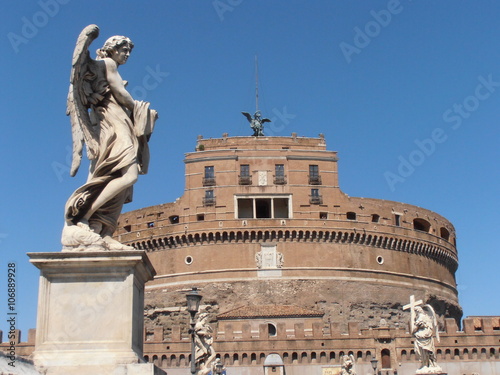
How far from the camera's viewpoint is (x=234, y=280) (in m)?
51.5

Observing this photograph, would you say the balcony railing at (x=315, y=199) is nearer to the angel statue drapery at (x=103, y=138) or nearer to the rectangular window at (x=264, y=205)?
the rectangular window at (x=264, y=205)

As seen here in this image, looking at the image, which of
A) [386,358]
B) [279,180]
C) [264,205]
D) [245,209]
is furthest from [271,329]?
[279,180]

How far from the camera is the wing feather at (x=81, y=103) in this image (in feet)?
15.5

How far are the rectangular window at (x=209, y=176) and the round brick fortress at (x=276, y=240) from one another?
75 mm

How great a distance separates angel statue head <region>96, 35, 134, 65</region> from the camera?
507 cm

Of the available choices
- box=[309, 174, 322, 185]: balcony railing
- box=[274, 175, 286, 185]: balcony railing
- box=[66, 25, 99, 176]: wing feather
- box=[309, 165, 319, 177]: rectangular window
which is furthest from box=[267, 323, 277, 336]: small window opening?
box=[66, 25, 99, 176]: wing feather

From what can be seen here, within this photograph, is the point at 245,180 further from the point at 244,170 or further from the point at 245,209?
the point at 245,209

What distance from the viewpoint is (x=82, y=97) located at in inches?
191

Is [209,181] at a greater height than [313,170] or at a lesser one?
lesser

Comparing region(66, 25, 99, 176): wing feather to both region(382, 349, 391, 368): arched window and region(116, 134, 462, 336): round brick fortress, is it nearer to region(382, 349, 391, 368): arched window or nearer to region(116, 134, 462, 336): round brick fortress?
region(382, 349, 391, 368): arched window

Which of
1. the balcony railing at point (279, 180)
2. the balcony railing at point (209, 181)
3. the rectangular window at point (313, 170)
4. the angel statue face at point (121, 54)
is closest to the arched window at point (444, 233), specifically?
the rectangular window at point (313, 170)

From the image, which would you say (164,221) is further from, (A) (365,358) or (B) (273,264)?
(A) (365,358)

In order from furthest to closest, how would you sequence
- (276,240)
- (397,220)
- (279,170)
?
(397,220) < (279,170) < (276,240)

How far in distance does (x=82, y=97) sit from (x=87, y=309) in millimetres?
1455
